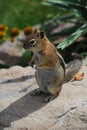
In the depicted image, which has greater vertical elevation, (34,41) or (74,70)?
(34,41)

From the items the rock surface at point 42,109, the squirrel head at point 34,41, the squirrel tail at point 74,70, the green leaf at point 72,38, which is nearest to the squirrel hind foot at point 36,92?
the rock surface at point 42,109

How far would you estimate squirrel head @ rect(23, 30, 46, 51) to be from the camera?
5.43 meters

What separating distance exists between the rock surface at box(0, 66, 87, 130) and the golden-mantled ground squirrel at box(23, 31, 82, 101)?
0.50 feet

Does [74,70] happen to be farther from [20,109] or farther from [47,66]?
[20,109]

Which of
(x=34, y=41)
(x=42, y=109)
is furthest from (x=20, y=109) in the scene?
(x=34, y=41)

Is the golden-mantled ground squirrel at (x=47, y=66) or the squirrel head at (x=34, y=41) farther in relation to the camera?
the golden-mantled ground squirrel at (x=47, y=66)

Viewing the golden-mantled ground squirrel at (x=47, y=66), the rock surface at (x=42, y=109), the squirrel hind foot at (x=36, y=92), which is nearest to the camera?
the rock surface at (x=42, y=109)

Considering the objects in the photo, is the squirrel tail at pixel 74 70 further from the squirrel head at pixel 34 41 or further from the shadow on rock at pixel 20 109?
the squirrel head at pixel 34 41

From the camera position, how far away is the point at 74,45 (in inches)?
334

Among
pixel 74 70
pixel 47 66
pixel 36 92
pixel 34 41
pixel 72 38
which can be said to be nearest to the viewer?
pixel 34 41

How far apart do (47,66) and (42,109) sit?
1.51 feet

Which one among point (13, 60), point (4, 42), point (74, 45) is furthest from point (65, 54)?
point (4, 42)

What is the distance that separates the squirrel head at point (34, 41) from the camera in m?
5.43

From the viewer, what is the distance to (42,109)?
5.74m
